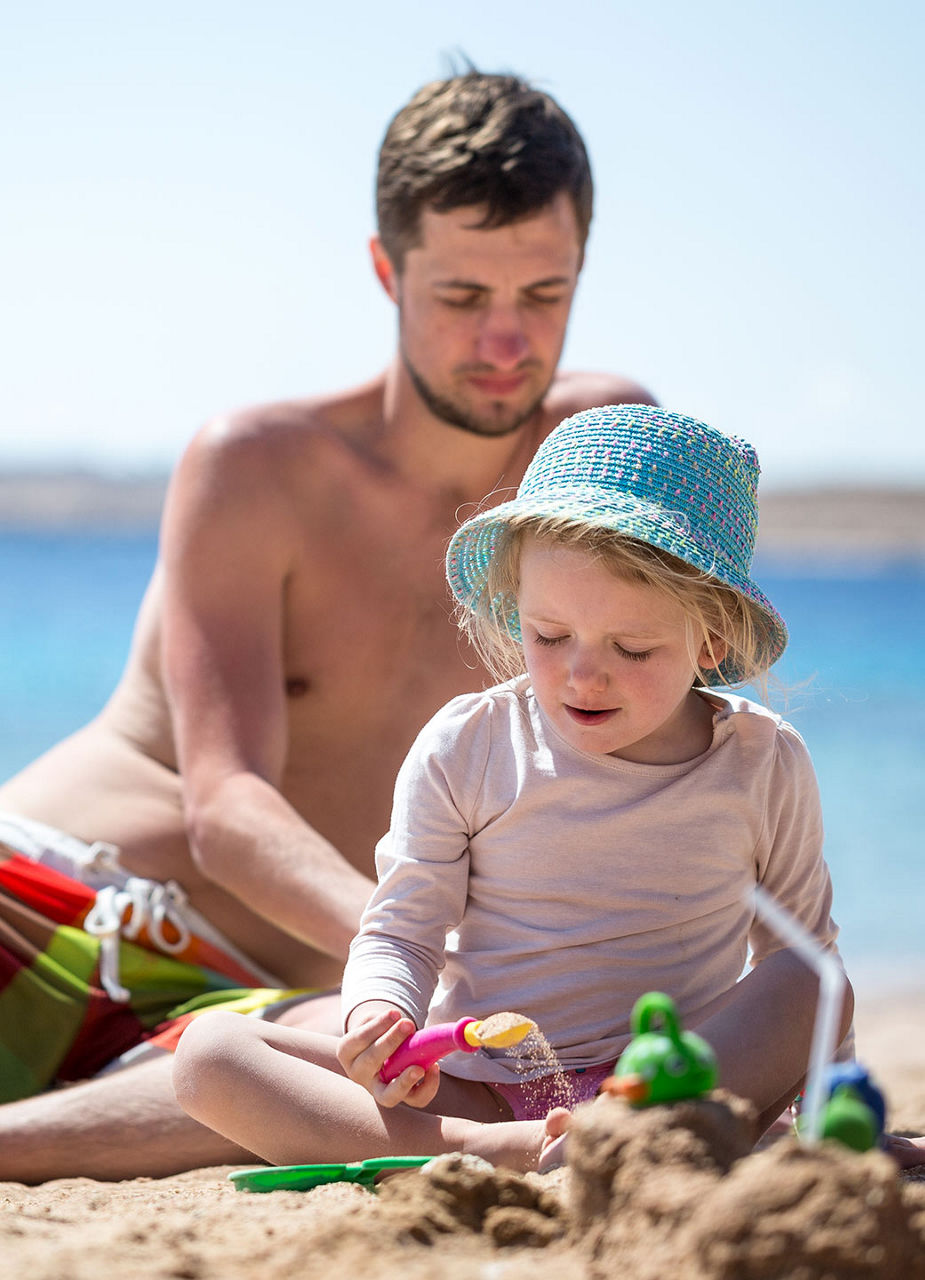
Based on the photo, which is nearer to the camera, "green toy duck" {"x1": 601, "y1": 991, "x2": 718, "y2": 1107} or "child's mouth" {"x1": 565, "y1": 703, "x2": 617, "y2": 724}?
"green toy duck" {"x1": 601, "y1": 991, "x2": 718, "y2": 1107}

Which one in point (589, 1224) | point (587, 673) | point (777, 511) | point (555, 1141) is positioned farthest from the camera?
point (777, 511)

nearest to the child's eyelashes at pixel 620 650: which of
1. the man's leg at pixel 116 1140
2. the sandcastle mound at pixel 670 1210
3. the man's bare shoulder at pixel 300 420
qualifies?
the sandcastle mound at pixel 670 1210

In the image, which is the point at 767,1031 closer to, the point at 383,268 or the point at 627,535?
the point at 627,535

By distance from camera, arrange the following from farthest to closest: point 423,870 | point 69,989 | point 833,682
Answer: point 833,682 < point 69,989 < point 423,870

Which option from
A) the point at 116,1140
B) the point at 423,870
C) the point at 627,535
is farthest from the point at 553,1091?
the point at 116,1140

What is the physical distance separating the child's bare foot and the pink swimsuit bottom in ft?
0.65

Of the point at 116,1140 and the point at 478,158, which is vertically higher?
the point at 478,158

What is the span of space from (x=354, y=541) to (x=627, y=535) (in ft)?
4.78

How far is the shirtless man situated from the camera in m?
3.03

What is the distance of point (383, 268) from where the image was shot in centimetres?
349

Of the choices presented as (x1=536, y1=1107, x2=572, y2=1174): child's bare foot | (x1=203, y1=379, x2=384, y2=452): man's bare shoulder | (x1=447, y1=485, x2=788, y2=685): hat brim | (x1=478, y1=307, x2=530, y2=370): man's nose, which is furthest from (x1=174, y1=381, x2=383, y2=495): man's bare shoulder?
(x1=536, y1=1107, x2=572, y2=1174): child's bare foot

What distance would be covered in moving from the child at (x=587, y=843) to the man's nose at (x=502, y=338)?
1086mm

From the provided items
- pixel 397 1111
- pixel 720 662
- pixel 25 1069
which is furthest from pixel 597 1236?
pixel 25 1069

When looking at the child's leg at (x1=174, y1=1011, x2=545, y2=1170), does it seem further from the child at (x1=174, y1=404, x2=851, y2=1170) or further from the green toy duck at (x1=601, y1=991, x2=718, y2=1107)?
the green toy duck at (x1=601, y1=991, x2=718, y2=1107)
